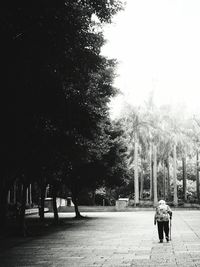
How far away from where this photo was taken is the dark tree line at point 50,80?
437 inches

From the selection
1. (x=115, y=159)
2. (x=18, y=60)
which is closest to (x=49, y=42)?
(x=18, y=60)

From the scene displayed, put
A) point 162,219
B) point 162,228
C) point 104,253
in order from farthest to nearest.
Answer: point 162,228, point 162,219, point 104,253

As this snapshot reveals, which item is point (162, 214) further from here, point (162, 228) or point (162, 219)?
point (162, 228)

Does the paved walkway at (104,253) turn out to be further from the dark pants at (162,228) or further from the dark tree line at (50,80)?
the dark tree line at (50,80)

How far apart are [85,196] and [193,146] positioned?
1593 cm

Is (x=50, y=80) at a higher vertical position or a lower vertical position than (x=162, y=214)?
higher

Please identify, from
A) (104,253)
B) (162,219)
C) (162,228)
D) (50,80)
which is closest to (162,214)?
(162,219)

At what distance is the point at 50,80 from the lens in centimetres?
1267

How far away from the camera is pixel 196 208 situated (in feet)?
159

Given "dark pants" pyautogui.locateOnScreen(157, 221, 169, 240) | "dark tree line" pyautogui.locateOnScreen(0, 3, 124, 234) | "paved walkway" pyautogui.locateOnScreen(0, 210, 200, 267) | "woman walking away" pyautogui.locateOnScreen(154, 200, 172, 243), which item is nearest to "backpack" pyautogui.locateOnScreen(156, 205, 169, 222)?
"woman walking away" pyautogui.locateOnScreen(154, 200, 172, 243)

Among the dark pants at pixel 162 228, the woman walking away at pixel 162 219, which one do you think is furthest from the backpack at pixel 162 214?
the dark pants at pixel 162 228

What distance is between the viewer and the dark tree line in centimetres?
1109

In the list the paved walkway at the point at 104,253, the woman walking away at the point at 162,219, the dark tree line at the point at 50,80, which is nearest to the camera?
the paved walkway at the point at 104,253

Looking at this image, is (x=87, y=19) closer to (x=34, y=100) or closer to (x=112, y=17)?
(x=112, y=17)
